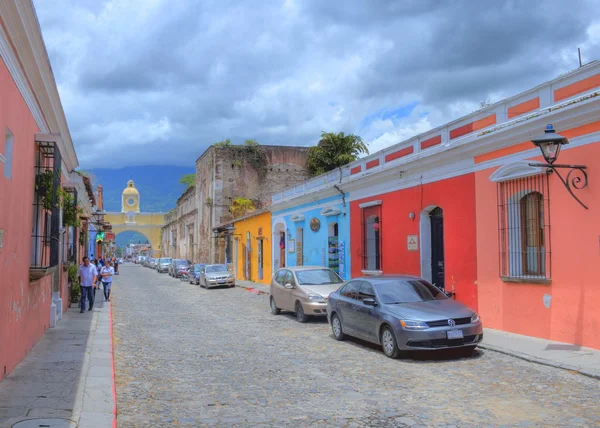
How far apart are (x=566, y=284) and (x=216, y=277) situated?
73.4ft

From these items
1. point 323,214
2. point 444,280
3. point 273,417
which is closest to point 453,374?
point 273,417

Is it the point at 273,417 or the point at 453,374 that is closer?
the point at 273,417

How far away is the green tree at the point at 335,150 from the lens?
39.9 m

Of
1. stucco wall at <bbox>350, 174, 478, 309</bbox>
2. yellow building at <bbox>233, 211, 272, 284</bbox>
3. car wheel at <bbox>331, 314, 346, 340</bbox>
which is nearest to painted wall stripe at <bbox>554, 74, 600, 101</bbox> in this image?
stucco wall at <bbox>350, 174, 478, 309</bbox>

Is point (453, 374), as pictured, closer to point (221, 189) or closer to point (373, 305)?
point (373, 305)

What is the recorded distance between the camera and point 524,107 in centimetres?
1171

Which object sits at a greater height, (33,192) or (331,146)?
(331,146)

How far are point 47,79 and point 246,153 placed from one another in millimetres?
34670

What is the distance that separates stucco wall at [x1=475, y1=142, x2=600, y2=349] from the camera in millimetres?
9875

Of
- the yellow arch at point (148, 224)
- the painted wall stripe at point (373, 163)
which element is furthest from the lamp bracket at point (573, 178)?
the yellow arch at point (148, 224)

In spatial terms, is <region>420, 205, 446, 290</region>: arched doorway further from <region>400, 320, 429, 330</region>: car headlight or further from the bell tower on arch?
the bell tower on arch

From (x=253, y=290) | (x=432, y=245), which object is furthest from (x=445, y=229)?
(x=253, y=290)

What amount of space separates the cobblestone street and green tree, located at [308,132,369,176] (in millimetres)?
28196

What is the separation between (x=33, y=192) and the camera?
10062 millimetres
